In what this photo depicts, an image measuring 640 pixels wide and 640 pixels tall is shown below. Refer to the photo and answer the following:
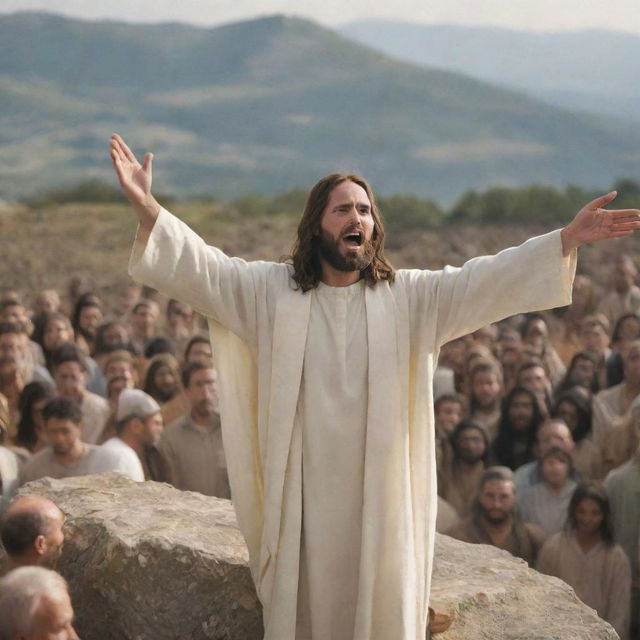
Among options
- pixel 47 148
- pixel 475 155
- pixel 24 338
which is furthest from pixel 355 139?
pixel 24 338

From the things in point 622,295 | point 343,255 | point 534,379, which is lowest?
point 534,379

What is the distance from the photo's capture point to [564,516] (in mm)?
8031

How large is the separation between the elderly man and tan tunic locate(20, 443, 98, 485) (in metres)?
3.09

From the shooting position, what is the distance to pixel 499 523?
777cm

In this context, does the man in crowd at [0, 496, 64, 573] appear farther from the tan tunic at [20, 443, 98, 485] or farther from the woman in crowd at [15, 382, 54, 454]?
the woman in crowd at [15, 382, 54, 454]

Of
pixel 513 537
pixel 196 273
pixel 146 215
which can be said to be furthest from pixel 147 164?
pixel 513 537

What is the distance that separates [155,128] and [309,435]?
75.0 metres

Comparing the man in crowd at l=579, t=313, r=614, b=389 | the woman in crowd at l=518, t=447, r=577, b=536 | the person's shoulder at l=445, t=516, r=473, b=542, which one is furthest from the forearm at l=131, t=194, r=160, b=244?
the man in crowd at l=579, t=313, r=614, b=389

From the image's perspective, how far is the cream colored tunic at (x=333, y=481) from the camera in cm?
507

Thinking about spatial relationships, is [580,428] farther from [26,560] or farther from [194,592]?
[26,560]

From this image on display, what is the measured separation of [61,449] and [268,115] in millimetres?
79449

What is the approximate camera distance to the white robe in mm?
5031

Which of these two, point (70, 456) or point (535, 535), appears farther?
point (535, 535)

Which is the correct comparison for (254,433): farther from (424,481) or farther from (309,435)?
(424,481)
